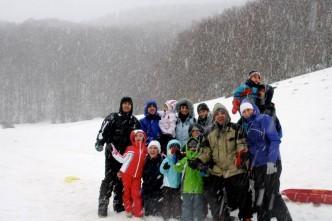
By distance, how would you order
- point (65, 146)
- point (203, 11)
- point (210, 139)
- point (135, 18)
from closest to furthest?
point (210, 139) < point (65, 146) < point (203, 11) < point (135, 18)

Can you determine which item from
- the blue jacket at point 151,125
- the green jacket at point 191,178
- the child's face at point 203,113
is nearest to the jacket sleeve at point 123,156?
the blue jacket at point 151,125

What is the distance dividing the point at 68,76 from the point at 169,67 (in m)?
40.0

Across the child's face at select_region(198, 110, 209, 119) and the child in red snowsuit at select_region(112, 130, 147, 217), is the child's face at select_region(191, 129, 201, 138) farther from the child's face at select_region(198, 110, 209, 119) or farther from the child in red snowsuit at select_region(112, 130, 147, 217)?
the child in red snowsuit at select_region(112, 130, 147, 217)

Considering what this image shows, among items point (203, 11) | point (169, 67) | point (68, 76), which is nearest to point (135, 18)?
point (203, 11)

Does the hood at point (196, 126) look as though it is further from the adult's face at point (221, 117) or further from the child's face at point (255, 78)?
the child's face at point (255, 78)

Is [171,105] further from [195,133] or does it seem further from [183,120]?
[195,133]

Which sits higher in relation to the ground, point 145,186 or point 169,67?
point 169,67

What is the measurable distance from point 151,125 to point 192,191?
1715 mm

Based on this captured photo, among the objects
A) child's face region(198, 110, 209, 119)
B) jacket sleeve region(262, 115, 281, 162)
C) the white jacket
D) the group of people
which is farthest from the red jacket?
jacket sleeve region(262, 115, 281, 162)

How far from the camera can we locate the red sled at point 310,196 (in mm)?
6727

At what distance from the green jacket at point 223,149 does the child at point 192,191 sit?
9.5 inches

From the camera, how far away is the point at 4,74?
8569 cm

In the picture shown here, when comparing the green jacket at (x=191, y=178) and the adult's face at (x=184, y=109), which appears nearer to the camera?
the green jacket at (x=191, y=178)

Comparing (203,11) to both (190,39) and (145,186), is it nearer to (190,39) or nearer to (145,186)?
(190,39)
